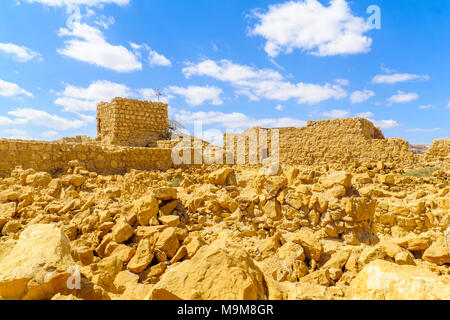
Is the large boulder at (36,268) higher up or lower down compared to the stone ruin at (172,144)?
lower down

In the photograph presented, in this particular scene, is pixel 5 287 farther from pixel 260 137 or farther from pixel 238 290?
pixel 260 137

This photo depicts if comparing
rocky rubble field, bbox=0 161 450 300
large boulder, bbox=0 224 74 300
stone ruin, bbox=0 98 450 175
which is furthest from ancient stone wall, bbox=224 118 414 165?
large boulder, bbox=0 224 74 300

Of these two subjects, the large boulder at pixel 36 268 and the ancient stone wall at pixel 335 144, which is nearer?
the large boulder at pixel 36 268

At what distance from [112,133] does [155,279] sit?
11232 millimetres

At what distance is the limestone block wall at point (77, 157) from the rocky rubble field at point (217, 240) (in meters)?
0.53

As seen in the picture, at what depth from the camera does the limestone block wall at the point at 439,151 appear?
10188 millimetres

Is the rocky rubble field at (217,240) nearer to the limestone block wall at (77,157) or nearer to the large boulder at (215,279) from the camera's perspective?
the large boulder at (215,279)

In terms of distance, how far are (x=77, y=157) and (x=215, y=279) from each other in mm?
6448

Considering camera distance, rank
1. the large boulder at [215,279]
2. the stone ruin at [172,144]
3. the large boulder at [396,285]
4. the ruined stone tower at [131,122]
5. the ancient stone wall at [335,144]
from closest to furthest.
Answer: the large boulder at [396,285] < the large boulder at [215,279] < the stone ruin at [172,144] < the ancient stone wall at [335,144] < the ruined stone tower at [131,122]

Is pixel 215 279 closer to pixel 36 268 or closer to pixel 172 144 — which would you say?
pixel 36 268

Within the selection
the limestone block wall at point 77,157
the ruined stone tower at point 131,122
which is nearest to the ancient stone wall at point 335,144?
the ruined stone tower at point 131,122

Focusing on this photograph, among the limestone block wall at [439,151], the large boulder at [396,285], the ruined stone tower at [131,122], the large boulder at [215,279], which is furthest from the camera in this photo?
the ruined stone tower at [131,122]

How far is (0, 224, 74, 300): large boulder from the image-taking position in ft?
6.24
